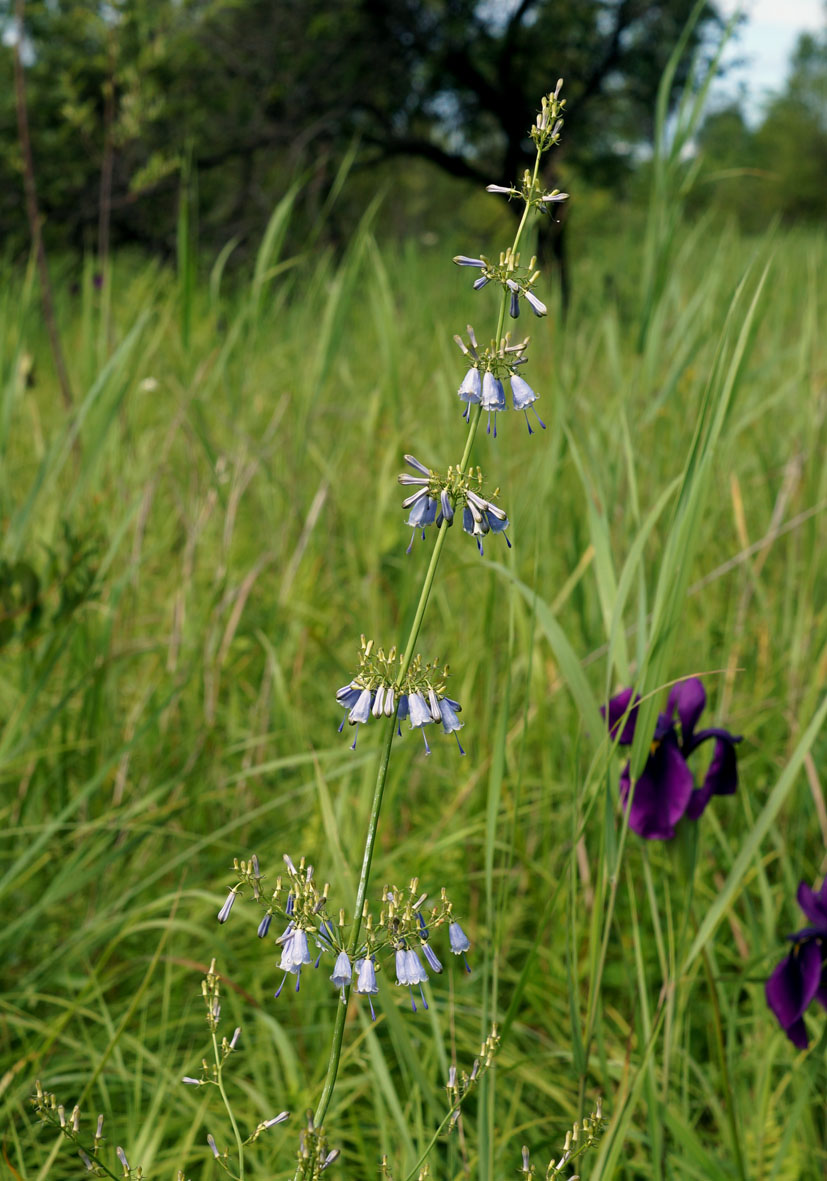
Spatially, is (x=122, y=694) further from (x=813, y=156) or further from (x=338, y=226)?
(x=813, y=156)

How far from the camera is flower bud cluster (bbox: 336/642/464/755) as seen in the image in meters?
0.66

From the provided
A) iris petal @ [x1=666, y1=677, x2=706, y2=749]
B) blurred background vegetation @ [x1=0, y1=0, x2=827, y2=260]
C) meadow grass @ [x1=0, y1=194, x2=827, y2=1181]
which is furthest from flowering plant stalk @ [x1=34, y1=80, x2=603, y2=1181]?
blurred background vegetation @ [x1=0, y1=0, x2=827, y2=260]

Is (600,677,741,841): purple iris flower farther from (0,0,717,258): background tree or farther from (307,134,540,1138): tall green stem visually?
(0,0,717,258): background tree

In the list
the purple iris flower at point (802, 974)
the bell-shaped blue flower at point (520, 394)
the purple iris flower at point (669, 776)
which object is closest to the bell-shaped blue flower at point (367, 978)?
the bell-shaped blue flower at point (520, 394)

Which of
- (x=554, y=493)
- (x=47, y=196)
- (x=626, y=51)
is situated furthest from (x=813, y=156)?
(x=554, y=493)

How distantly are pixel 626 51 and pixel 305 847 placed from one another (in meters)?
8.86

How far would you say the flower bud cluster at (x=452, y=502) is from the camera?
2.19 ft

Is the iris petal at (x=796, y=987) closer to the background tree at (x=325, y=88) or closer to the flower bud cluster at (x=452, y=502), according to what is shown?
A: the flower bud cluster at (x=452, y=502)

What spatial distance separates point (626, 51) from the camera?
856cm

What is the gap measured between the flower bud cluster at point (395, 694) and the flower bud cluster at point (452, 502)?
2 centimetres

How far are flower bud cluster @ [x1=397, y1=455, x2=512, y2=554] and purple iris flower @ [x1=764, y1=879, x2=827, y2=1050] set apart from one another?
2.19 ft

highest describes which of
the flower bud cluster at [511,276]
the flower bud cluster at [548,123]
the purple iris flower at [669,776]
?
the flower bud cluster at [548,123]

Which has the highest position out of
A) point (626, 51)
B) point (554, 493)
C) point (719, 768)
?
point (626, 51)

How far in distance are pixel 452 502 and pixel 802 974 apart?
737 mm
